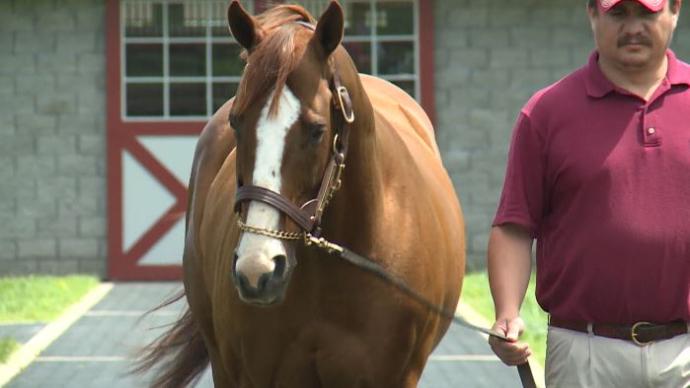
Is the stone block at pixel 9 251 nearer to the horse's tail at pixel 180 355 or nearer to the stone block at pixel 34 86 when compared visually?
the stone block at pixel 34 86

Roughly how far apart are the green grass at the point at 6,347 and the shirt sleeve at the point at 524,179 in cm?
582

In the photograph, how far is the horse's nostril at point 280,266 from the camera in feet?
14.3

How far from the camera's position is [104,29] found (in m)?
14.9

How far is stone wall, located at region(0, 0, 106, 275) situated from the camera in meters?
14.9

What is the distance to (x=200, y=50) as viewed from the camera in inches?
593

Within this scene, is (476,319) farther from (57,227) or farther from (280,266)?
(280,266)

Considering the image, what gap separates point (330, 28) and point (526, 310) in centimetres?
717

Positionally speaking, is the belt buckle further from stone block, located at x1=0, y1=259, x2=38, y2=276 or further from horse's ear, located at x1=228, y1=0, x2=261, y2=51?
stone block, located at x1=0, y1=259, x2=38, y2=276

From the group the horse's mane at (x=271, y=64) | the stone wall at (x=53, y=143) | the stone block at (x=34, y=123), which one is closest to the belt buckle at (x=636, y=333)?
the horse's mane at (x=271, y=64)

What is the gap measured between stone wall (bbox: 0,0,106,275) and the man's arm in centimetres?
1079

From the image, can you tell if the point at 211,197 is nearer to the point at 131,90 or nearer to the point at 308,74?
the point at 308,74

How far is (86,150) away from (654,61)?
11.2 metres

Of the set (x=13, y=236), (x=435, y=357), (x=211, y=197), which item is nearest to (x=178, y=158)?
(x=13, y=236)

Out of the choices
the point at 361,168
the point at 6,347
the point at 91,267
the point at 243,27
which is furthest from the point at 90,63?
the point at 243,27
